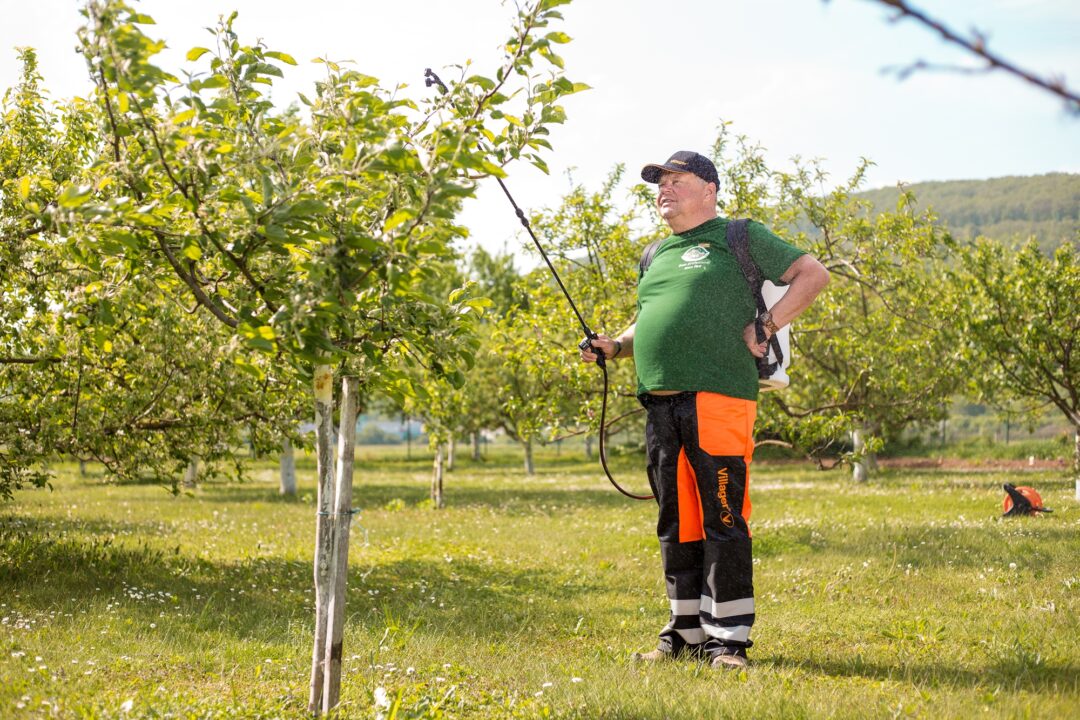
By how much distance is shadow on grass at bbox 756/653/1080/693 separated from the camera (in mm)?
4543

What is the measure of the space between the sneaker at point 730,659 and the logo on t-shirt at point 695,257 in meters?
2.25

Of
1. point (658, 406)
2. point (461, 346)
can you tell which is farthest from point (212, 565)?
point (461, 346)

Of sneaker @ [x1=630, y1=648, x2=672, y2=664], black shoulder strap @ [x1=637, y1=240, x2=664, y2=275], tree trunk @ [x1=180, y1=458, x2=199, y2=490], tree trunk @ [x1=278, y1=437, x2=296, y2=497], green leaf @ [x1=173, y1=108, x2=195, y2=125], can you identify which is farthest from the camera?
tree trunk @ [x1=278, y1=437, x2=296, y2=497]

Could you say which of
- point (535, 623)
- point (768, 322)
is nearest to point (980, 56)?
point (768, 322)

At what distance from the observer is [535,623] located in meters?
6.93

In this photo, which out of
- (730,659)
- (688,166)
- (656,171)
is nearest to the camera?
(730,659)

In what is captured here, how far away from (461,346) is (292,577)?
623 centimetres

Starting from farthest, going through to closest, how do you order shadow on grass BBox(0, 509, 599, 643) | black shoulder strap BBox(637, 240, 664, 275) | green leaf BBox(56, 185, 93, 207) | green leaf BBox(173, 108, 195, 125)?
1. shadow on grass BBox(0, 509, 599, 643)
2. black shoulder strap BBox(637, 240, 664, 275)
3. green leaf BBox(173, 108, 195, 125)
4. green leaf BBox(56, 185, 93, 207)

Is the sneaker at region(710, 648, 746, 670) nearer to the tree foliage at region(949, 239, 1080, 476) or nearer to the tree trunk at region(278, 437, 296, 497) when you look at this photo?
the tree foliage at region(949, 239, 1080, 476)

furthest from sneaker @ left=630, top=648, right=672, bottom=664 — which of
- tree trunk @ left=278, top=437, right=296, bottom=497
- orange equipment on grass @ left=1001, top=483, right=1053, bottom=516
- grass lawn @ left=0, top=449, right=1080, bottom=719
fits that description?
tree trunk @ left=278, top=437, right=296, bottom=497

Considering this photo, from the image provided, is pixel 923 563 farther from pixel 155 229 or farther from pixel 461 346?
pixel 155 229

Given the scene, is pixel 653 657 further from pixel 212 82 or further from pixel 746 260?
pixel 212 82

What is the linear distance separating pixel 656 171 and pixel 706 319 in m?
1.03

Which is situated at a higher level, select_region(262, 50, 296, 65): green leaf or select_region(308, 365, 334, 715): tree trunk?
select_region(262, 50, 296, 65): green leaf
